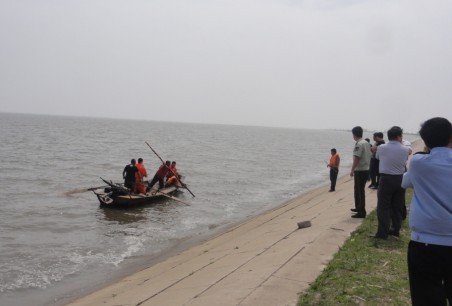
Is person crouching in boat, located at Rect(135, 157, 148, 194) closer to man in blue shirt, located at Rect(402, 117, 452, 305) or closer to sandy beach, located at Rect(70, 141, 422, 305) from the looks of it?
sandy beach, located at Rect(70, 141, 422, 305)

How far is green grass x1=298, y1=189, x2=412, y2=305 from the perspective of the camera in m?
4.88

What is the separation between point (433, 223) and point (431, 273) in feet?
1.20

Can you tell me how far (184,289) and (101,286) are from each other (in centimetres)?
366

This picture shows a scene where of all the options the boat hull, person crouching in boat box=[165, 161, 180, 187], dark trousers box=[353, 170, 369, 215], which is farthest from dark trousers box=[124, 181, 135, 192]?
dark trousers box=[353, 170, 369, 215]

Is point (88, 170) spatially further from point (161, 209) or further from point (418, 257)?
point (418, 257)

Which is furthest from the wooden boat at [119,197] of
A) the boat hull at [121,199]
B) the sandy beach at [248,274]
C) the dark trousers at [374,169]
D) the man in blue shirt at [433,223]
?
the man in blue shirt at [433,223]

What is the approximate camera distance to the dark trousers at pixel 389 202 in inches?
277

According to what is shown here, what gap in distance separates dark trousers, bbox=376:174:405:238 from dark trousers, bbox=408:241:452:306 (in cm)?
404

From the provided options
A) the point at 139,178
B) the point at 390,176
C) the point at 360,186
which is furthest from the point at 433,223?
the point at 139,178

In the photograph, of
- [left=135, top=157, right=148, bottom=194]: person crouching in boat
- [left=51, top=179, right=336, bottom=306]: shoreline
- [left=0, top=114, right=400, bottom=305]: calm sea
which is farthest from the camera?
[left=135, top=157, right=148, bottom=194]: person crouching in boat

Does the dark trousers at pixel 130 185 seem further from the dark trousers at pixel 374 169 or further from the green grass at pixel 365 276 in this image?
the green grass at pixel 365 276

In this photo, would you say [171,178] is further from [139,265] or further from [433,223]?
[433,223]

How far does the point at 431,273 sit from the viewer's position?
3.07 meters

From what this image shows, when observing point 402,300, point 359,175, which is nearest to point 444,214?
point 402,300
